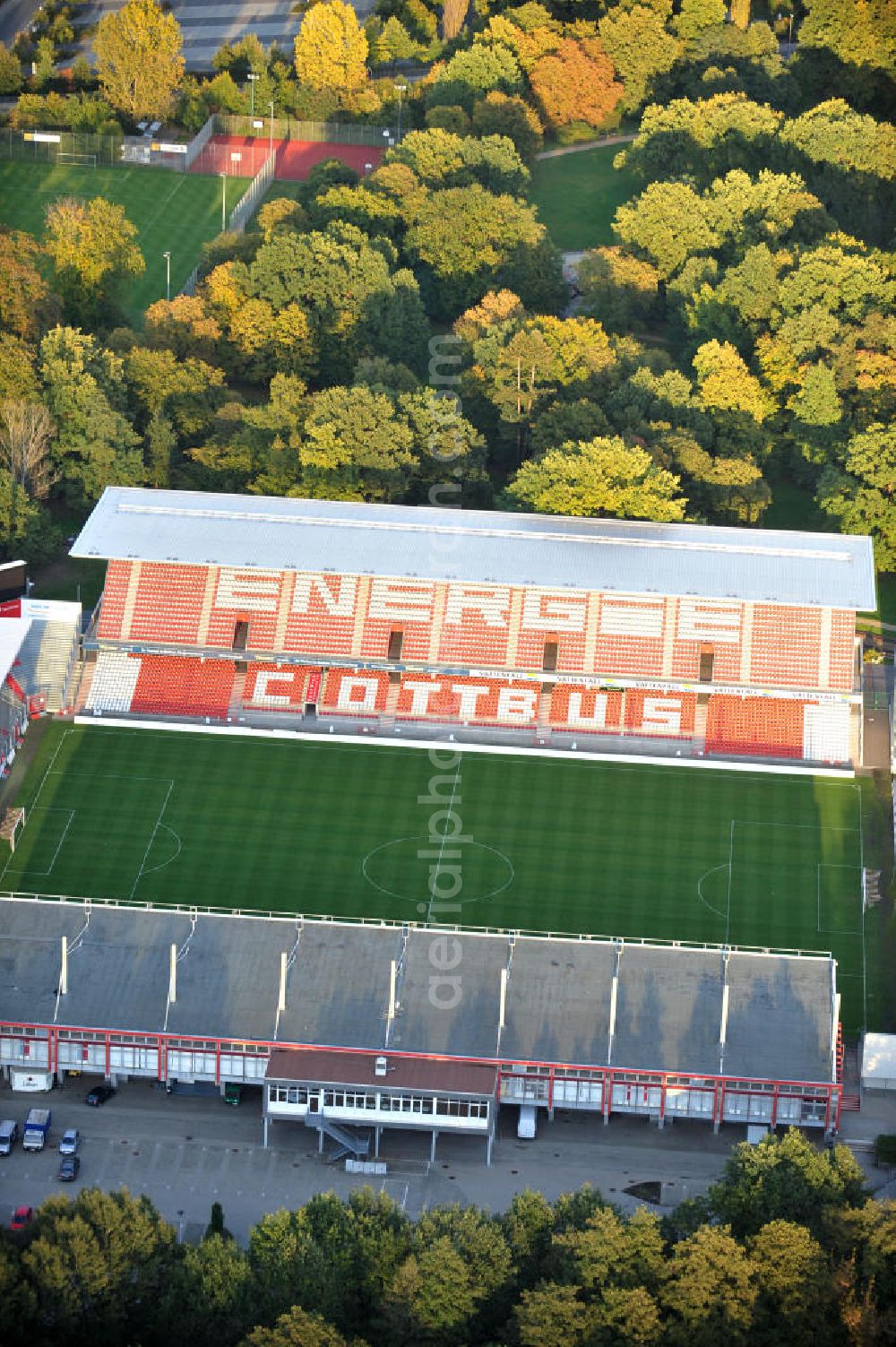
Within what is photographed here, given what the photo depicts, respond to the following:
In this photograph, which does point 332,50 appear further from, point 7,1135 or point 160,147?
point 7,1135

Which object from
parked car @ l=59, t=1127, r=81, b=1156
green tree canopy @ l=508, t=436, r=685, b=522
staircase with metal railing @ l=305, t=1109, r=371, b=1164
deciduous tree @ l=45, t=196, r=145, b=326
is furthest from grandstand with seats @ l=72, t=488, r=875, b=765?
parked car @ l=59, t=1127, r=81, b=1156

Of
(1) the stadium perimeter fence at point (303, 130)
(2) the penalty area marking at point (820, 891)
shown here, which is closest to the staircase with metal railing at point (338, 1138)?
(2) the penalty area marking at point (820, 891)

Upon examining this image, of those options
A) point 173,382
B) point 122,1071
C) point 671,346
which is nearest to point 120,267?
point 173,382

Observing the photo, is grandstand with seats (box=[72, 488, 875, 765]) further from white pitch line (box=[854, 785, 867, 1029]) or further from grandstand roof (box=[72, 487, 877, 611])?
white pitch line (box=[854, 785, 867, 1029])

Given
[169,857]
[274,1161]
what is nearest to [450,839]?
[169,857]

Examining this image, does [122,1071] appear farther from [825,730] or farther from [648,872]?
[825,730]
